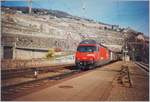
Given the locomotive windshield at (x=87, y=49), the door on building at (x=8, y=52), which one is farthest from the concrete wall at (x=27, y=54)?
the locomotive windshield at (x=87, y=49)

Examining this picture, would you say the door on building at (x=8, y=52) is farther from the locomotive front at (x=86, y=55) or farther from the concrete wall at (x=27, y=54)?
the locomotive front at (x=86, y=55)

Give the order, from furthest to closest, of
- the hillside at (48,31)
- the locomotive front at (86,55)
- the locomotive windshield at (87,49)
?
the hillside at (48,31) → the locomotive windshield at (87,49) → the locomotive front at (86,55)

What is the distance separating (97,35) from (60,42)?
522 inches

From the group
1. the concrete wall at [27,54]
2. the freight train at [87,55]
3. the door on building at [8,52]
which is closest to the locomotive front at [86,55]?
the freight train at [87,55]

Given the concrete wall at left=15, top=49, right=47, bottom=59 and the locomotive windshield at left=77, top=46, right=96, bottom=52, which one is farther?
the concrete wall at left=15, top=49, right=47, bottom=59

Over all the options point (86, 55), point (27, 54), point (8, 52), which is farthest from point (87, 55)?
point (27, 54)

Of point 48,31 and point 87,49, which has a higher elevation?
point 48,31

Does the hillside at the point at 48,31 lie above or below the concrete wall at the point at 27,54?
above

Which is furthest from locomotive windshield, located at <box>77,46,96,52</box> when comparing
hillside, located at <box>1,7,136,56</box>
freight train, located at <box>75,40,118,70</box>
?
hillside, located at <box>1,7,136,56</box>

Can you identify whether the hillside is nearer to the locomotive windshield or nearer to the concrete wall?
the concrete wall

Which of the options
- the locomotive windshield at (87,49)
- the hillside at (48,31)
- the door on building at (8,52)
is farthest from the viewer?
the hillside at (48,31)

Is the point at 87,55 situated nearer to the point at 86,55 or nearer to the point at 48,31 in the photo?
the point at 86,55

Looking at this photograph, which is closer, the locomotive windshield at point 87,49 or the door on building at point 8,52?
the locomotive windshield at point 87,49

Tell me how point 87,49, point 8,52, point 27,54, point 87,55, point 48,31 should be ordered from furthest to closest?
Answer: point 48,31, point 27,54, point 8,52, point 87,49, point 87,55
